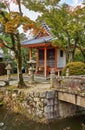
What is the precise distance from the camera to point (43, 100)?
13922 mm

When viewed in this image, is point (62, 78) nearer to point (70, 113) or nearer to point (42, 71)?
point (70, 113)

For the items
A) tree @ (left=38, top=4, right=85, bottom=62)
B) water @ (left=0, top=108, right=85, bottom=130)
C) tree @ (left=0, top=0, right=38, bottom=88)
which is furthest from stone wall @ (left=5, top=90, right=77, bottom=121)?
tree @ (left=38, top=4, right=85, bottom=62)

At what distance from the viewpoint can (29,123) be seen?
1369 centimetres

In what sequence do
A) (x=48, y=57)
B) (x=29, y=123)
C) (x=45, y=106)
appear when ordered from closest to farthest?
1. (x=29, y=123)
2. (x=45, y=106)
3. (x=48, y=57)

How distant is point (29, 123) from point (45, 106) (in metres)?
1.34

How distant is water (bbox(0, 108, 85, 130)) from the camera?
516 inches

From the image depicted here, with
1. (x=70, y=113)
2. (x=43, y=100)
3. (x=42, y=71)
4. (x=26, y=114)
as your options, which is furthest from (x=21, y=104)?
(x=42, y=71)

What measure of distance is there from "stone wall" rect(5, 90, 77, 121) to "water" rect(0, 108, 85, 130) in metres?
0.45

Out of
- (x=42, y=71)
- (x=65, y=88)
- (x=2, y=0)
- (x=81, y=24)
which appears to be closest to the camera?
(x=65, y=88)

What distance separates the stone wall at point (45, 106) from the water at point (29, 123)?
17.7 inches

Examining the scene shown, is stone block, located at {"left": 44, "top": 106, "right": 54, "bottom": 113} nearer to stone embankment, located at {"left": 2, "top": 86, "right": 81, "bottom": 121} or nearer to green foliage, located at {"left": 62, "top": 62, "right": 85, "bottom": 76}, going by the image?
stone embankment, located at {"left": 2, "top": 86, "right": 81, "bottom": 121}

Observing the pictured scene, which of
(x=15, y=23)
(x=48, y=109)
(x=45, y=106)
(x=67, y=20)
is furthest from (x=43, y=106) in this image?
(x=67, y=20)

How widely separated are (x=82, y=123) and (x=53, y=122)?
1699 millimetres

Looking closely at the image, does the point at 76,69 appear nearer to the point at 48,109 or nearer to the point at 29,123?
the point at 48,109
